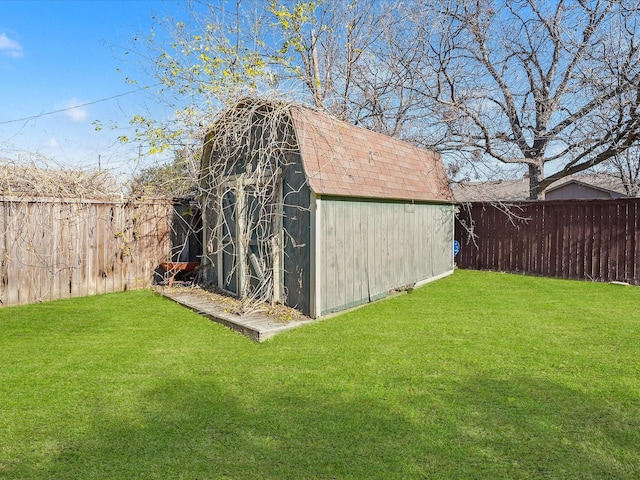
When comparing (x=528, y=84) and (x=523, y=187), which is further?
(x=523, y=187)

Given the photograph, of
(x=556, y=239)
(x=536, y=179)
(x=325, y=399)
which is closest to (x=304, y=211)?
(x=325, y=399)

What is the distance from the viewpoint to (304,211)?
17.8ft

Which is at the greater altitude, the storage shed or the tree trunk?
the tree trunk

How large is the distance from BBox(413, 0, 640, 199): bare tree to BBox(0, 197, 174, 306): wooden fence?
A: 823cm

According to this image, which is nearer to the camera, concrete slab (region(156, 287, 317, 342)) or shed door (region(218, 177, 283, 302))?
concrete slab (region(156, 287, 317, 342))

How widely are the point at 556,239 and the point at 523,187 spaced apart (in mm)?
14725

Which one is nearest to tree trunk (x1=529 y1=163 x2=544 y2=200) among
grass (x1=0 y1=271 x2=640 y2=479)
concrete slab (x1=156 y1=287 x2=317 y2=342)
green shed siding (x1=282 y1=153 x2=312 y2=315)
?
grass (x1=0 y1=271 x2=640 y2=479)

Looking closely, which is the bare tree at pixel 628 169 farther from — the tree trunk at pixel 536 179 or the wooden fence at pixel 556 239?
the wooden fence at pixel 556 239

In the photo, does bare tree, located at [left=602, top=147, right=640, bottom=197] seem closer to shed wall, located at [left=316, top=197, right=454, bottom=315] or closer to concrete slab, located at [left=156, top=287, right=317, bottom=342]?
shed wall, located at [left=316, top=197, right=454, bottom=315]

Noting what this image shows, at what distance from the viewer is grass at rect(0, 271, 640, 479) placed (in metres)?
2.23

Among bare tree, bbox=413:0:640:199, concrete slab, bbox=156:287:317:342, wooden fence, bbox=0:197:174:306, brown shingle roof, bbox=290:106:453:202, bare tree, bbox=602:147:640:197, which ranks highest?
bare tree, bbox=413:0:640:199

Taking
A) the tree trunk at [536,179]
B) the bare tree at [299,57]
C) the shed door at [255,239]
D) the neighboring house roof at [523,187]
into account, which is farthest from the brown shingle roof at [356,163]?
the tree trunk at [536,179]

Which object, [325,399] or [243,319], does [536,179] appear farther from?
[325,399]

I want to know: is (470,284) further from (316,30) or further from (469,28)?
(316,30)
